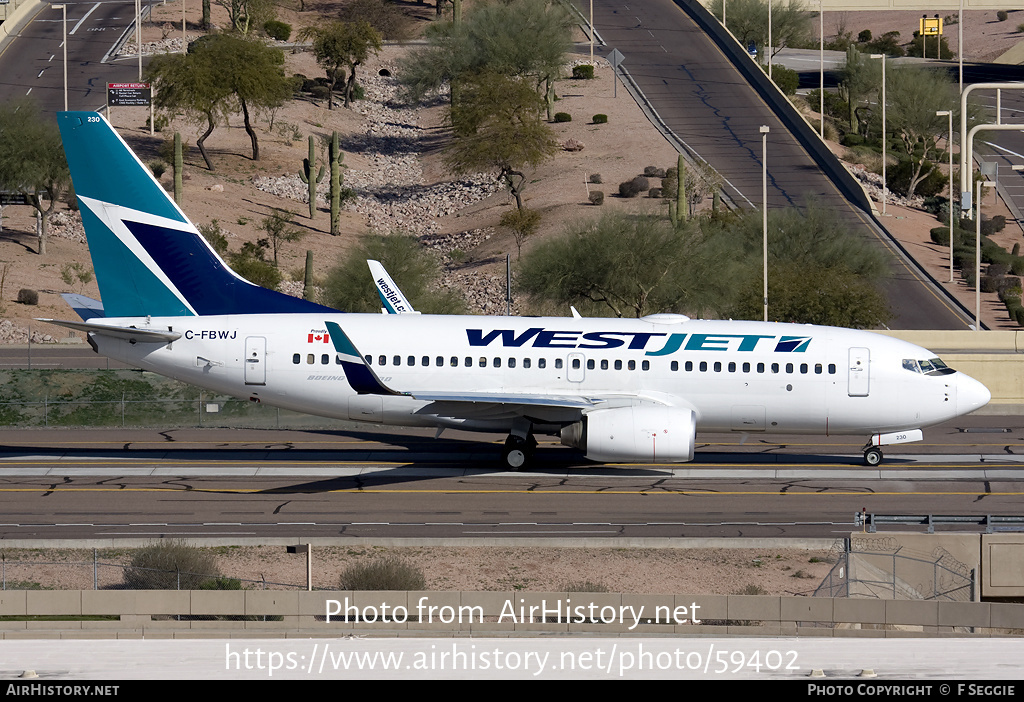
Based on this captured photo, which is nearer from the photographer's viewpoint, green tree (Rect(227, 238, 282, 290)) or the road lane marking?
green tree (Rect(227, 238, 282, 290))

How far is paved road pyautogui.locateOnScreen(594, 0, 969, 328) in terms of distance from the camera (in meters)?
76.2

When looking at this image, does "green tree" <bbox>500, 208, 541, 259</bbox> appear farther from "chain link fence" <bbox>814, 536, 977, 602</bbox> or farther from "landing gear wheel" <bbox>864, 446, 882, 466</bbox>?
"chain link fence" <bbox>814, 536, 977, 602</bbox>

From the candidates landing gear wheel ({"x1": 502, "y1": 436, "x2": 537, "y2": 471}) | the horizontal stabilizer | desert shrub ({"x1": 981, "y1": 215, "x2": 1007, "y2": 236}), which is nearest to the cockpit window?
landing gear wheel ({"x1": 502, "y1": 436, "x2": 537, "y2": 471})

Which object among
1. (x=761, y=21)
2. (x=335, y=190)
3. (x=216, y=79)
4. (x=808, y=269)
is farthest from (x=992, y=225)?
(x=216, y=79)

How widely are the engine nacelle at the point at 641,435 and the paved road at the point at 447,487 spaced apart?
1.05m

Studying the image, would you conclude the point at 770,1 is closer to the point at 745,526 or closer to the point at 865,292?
the point at 865,292

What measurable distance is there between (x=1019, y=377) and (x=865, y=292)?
12841 mm

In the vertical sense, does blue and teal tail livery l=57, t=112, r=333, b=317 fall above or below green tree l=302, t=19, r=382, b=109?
below

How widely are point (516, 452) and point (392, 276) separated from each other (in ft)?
100

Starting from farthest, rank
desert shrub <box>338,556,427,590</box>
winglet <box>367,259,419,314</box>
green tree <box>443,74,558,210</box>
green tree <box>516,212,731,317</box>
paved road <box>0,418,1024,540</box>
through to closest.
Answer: green tree <box>443,74,558,210</box> < green tree <box>516,212,731,317</box> < winglet <box>367,259,419,314</box> < paved road <box>0,418,1024,540</box> < desert shrub <box>338,556,427,590</box>

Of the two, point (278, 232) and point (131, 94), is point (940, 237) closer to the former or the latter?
Result: point (278, 232)

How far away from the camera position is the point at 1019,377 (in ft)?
153

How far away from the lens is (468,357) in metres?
35.0

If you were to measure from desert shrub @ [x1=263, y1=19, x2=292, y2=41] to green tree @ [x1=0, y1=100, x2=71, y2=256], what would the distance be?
49.0m
